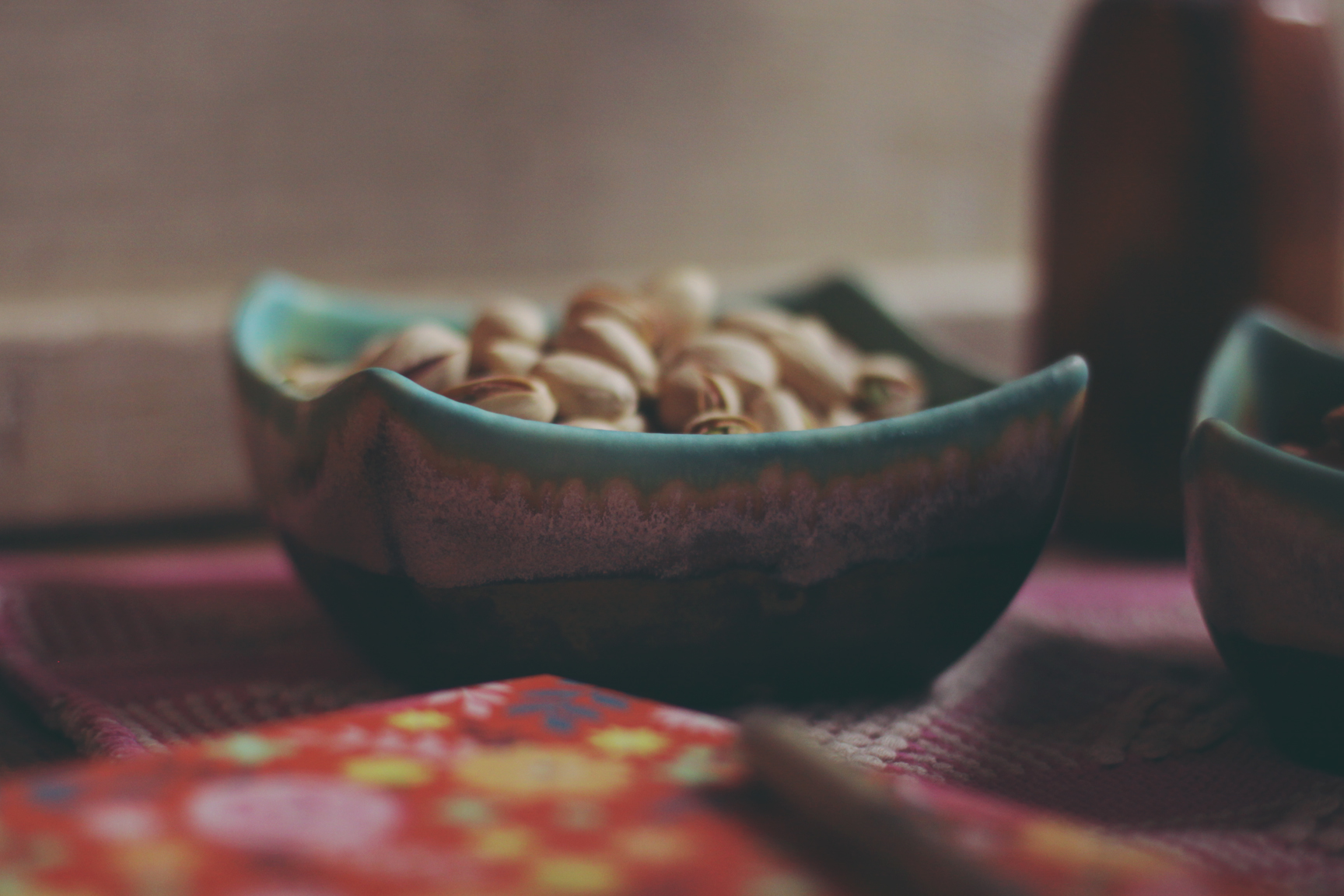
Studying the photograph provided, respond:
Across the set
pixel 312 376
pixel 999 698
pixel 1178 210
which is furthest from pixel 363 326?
pixel 1178 210

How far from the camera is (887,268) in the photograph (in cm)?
78

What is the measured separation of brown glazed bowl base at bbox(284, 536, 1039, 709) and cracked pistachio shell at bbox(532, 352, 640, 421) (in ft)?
0.21

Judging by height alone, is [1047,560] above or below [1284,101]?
below

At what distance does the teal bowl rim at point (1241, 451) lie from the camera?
271 millimetres

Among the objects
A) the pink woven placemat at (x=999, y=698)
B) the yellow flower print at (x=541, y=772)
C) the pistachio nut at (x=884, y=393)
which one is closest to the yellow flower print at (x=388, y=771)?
the yellow flower print at (x=541, y=772)

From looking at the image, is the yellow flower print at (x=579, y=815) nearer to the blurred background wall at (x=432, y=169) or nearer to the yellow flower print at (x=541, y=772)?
the yellow flower print at (x=541, y=772)

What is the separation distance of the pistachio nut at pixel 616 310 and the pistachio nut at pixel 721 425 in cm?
8

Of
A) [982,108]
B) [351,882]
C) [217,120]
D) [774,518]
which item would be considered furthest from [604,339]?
[982,108]

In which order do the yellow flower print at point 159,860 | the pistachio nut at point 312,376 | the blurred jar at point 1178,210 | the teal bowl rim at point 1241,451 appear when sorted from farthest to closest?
the blurred jar at point 1178,210, the pistachio nut at point 312,376, the teal bowl rim at point 1241,451, the yellow flower print at point 159,860

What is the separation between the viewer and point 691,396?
351mm

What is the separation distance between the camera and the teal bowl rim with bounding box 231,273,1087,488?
28 centimetres

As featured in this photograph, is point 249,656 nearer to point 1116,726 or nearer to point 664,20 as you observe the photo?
point 1116,726

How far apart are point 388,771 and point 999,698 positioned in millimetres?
222

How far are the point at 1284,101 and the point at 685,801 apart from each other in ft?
1.63
